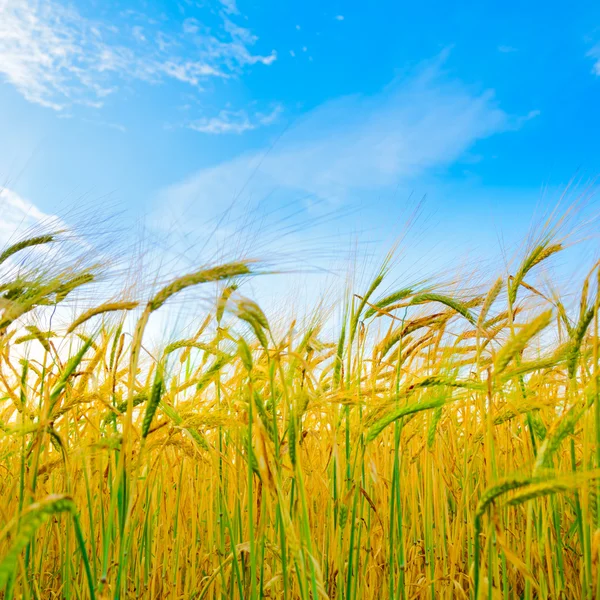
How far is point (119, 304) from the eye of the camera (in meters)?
1.12

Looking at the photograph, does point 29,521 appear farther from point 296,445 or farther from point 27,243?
point 27,243

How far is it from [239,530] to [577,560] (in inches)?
43.0

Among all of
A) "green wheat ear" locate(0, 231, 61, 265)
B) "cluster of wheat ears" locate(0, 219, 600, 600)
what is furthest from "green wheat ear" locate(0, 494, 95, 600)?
"green wheat ear" locate(0, 231, 61, 265)

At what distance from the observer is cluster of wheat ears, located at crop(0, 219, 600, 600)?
1080 mm

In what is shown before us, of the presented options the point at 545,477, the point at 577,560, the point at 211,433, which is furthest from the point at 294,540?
the point at 211,433

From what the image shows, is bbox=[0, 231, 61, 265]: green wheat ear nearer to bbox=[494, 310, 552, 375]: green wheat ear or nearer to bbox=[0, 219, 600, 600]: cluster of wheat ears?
bbox=[0, 219, 600, 600]: cluster of wheat ears

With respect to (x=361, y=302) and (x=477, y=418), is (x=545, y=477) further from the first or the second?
(x=477, y=418)

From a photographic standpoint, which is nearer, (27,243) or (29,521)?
(29,521)

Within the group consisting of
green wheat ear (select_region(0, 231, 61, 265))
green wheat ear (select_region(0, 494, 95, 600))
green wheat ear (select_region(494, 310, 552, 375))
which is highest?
green wheat ear (select_region(0, 231, 61, 265))

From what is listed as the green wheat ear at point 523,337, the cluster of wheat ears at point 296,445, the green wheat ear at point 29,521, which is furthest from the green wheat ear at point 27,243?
the green wheat ear at point 523,337

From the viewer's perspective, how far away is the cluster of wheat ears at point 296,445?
108 centimetres

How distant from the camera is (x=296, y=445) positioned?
42.1 inches

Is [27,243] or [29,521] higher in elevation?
[27,243]

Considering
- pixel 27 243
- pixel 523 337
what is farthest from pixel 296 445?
pixel 27 243
